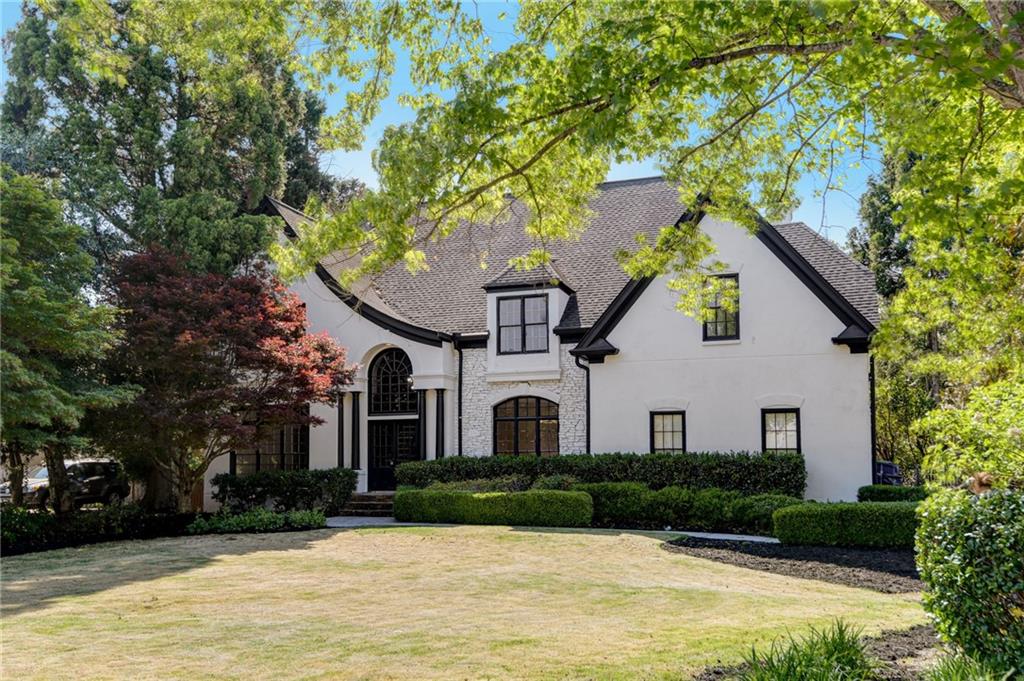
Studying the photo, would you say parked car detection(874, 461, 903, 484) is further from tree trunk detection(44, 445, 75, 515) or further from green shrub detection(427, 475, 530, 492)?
tree trunk detection(44, 445, 75, 515)

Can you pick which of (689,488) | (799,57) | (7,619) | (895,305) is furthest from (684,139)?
(689,488)

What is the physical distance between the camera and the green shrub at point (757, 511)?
17.5 m

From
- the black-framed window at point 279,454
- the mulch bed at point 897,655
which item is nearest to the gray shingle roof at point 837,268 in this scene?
the mulch bed at point 897,655

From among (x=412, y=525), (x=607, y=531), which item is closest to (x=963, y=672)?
(x=607, y=531)

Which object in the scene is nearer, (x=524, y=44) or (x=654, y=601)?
(x=524, y=44)

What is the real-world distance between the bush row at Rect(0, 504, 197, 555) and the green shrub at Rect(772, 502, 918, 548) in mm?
12109

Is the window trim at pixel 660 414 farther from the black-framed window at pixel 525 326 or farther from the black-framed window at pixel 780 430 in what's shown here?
the black-framed window at pixel 525 326

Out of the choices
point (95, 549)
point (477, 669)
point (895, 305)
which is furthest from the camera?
point (95, 549)

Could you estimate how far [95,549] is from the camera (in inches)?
629

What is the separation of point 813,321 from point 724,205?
11.0 m

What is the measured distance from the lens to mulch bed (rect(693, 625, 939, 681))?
6387 millimetres

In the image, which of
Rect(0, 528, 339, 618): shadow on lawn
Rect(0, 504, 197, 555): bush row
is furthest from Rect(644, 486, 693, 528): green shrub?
Rect(0, 504, 197, 555): bush row

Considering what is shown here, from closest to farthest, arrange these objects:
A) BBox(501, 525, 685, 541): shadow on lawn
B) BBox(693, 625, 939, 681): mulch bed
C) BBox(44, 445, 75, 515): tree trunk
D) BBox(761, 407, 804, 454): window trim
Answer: BBox(693, 625, 939, 681): mulch bed → BBox(501, 525, 685, 541): shadow on lawn → BBox(44, 445, 75, 515): tree trunk → BBox(761, 407, 804, 454): window trim

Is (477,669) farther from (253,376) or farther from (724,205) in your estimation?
(253,376)
